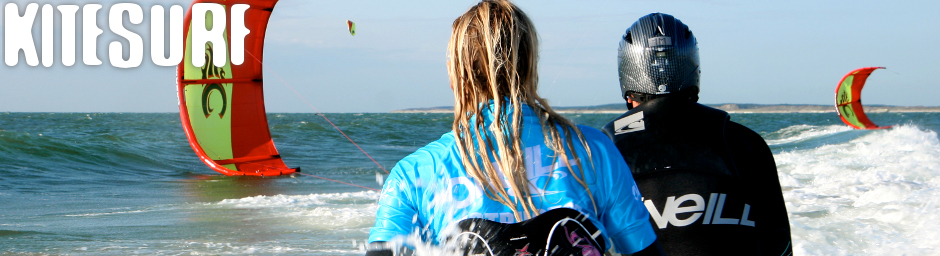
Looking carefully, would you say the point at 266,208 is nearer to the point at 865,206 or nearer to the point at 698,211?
the point at 865,206

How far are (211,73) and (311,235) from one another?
497 centimetres

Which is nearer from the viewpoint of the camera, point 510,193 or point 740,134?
point 510,193

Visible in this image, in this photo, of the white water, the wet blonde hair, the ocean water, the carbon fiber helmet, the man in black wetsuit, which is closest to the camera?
the wet blonde hair

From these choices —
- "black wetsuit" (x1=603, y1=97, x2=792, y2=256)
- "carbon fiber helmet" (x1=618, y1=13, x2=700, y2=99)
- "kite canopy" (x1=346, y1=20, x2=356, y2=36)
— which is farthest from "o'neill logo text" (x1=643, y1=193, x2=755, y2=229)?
"kite canopy" (x1=346, y1=20, x2=356, y2=36)

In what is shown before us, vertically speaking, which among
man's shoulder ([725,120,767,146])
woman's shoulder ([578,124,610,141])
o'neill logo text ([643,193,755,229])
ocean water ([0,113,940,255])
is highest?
woman's shoulder ([578,124,610,141])

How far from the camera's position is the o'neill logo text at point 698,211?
1.24 m

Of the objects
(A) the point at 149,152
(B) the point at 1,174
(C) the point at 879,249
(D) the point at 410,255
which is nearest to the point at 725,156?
(D) the point at 410,255

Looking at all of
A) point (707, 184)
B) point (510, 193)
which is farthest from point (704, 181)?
point (510, 193)

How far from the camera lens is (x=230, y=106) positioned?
916 centimetres

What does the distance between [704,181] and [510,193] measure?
1.55 ft

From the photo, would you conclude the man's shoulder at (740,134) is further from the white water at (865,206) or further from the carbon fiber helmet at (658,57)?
the white water at (865,206)

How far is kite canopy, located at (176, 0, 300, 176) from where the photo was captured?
8.75 metres

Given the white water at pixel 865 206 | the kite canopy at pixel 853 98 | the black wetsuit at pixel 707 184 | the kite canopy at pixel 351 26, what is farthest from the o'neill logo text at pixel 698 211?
the kite canopy at pixel 853 98

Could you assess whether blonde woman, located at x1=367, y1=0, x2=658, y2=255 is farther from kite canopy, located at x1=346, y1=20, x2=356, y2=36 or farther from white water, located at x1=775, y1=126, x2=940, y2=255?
kite canopy, located at x1=346, y1=20, x2=356, y2=36
